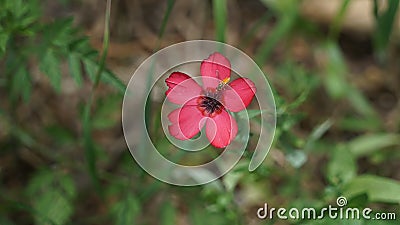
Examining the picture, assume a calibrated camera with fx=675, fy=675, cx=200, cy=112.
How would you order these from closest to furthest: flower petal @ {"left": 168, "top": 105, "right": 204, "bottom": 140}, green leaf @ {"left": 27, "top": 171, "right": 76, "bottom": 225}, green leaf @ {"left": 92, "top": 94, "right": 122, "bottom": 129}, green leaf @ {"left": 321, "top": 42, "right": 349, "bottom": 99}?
1. flower petal @ {"left": 168, "top": 105, "right": 204, "bottom": 140}
2. green leaf @ {"left": 27, "top": 171, "right": 76, "bottom": 225}
3. green leaf @ {"left": 92, "top": 94, "right": 122, "bottom": 129}
4. green leaf @ {"left": 321, "top": 42, "right": 349, "bottom": 99}

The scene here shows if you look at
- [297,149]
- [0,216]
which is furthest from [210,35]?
A: [0,216]

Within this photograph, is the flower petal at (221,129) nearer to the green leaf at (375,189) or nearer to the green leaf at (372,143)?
the green leaf at (375,189)

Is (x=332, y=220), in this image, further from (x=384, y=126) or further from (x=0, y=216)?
(x=384, y=126)

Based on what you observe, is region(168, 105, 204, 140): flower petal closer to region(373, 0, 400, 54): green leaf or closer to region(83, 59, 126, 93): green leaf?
region(83, 59, 126, 93): green leaf

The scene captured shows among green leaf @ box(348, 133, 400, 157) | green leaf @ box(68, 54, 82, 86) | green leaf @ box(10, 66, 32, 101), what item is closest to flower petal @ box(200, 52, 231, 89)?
green leaf @ box(68, 54, 82, 86)

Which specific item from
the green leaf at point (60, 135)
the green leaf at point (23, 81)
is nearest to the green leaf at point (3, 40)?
the green leaf at point (23, 81)

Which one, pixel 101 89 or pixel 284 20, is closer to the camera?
pixel 284 20
